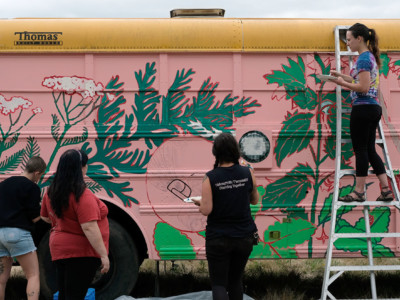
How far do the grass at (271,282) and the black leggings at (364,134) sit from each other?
5.24 feet

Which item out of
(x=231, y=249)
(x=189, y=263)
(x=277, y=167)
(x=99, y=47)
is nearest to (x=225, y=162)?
(x=231, y=249)

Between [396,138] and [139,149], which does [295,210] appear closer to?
[396,138]

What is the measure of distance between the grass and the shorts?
1502mm

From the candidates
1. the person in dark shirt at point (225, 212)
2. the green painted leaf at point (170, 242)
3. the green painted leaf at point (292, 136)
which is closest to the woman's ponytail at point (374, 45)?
the green painted leaf at point (292, 136)

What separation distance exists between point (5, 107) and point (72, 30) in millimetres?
972

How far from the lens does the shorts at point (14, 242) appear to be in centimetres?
477

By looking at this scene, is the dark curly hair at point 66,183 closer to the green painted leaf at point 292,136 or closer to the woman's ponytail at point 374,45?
the green painted leaf at point 292,136

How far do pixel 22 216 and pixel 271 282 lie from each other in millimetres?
3267

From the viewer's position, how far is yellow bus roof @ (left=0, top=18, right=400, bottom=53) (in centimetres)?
558

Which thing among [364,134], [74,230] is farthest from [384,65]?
[74,230]

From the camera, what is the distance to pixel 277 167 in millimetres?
5621

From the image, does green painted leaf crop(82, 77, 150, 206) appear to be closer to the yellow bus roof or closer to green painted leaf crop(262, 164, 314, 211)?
the yellow bus roof

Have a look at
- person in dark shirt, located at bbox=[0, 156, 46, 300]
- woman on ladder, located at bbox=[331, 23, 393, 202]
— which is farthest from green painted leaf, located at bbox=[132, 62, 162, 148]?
woman on ladder, located at bbox=[331, 23, 393, 202]

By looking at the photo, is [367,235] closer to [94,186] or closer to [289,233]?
[289,233]
